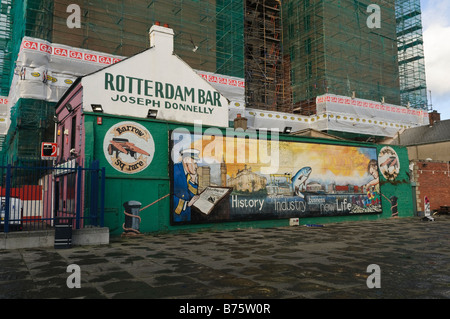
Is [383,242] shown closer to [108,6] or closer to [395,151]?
→ [395,151]

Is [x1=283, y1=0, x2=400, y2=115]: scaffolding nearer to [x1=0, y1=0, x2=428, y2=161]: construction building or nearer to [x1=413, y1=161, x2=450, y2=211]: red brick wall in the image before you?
[x1=0, y1=0, x2=428, y2=161]: construction building

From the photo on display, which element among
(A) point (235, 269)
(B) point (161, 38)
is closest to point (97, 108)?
(B) point (161, 38)

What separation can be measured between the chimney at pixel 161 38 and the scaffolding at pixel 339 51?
926 inches

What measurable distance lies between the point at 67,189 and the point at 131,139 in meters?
4.33

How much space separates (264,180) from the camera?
17.6 m

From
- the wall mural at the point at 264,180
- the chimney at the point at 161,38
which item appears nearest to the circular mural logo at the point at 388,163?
the wall mural at the point at 264,180

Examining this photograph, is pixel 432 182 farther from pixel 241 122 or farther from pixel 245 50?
pixel 245 50

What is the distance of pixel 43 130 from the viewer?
22234mm

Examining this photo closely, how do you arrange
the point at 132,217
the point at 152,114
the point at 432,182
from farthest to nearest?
Result: 1. the point at 432,182
2. the point at 152,114
3. the point at 132,217

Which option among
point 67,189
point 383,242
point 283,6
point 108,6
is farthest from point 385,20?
point 67,189

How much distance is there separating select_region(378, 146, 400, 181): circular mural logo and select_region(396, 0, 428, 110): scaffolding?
23.7m

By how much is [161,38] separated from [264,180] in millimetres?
8995

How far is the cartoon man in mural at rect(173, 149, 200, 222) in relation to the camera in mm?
15008

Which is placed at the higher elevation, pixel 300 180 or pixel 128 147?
pixel 128 147
